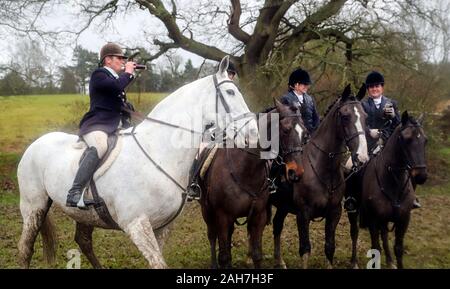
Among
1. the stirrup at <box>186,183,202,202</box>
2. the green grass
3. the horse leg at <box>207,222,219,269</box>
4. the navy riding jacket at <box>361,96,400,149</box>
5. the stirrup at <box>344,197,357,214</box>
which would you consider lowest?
the horse leg at <box>207,222,219,269</box>

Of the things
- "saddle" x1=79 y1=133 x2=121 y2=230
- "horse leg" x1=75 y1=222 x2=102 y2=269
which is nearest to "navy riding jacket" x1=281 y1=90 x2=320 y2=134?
"saddle" x1=79 y1=133 x2=121 y2=230

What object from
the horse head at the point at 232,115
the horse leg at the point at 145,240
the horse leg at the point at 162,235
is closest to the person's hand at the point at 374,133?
the horse head at the point at 232,115

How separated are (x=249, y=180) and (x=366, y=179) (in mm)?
2004

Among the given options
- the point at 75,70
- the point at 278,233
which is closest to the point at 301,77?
the point at 278,233

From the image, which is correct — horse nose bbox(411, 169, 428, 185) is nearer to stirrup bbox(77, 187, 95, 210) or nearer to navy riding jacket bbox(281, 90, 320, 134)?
navy riding jacket bbox(281, 90, 320, 134)

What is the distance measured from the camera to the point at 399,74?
Answer: 15602mm

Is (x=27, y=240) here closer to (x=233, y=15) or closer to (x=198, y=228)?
(x=198, y=228)

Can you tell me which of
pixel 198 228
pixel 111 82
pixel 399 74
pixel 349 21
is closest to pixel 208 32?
pixel 349 21

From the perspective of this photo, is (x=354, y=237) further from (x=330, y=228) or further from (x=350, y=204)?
(x=330, y=228)

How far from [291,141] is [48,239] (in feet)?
10.7

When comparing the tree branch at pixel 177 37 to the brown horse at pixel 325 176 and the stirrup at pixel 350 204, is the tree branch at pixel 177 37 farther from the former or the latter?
the brown horse at pixel 325 176

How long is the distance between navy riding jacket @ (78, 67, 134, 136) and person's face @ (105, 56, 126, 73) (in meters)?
0.20

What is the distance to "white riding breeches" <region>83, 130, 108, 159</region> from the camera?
4.81 metres

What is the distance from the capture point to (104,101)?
5012mm
